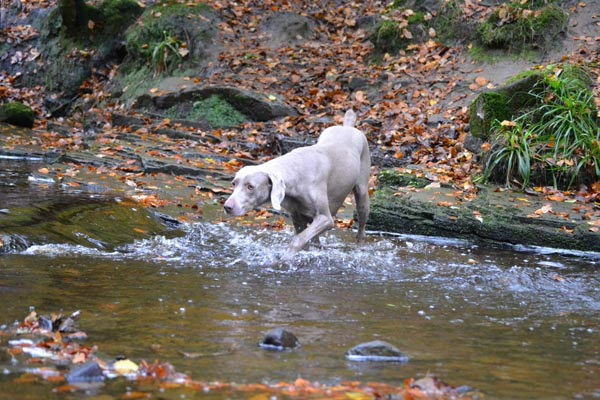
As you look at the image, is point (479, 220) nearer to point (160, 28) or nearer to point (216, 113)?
point (216, 113)

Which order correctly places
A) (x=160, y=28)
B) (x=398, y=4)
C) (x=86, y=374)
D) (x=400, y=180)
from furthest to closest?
(x=160, y=28) < (x=398, y=4) < (x=400, y=180) < (x=86, y=374)

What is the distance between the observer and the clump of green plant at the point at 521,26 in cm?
1356

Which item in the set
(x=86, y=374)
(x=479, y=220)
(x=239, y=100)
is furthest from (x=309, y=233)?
Answer: (x=239, y=100)

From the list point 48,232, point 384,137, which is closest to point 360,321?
point 48,232

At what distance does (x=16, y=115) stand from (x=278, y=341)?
11993mm

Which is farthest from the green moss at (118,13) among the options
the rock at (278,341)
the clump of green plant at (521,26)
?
the rock at (278,341)

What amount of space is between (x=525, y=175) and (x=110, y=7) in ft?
38.4

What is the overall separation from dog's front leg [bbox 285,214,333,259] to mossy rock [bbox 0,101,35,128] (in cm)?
932

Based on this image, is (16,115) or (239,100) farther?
(16,115)

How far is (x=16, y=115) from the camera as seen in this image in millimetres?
14750

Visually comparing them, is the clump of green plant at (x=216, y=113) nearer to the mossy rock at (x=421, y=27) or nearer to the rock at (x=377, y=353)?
the mossy rock at (x=421, y=27)

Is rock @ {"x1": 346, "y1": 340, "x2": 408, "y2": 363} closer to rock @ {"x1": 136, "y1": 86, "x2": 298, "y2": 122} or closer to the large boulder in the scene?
the large boulder

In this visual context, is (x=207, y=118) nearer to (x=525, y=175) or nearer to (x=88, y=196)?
(x=88, y=196)

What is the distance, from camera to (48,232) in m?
7.36
